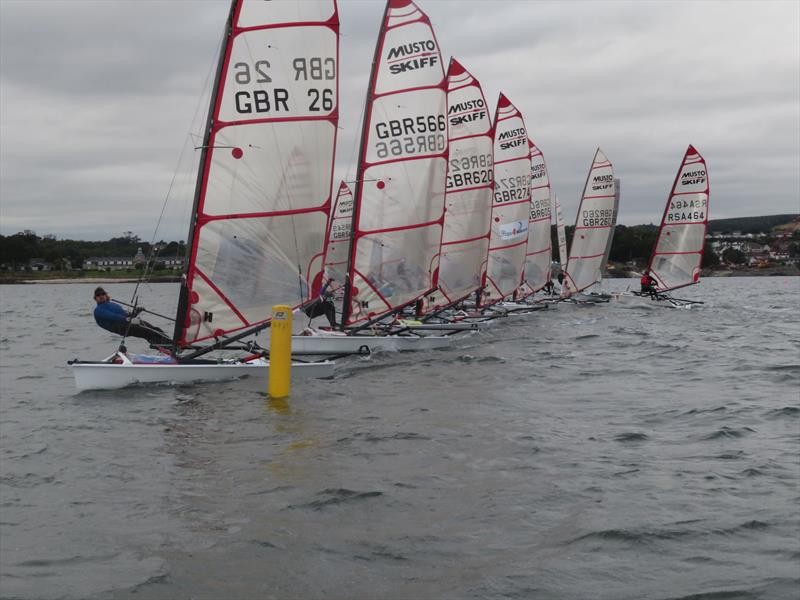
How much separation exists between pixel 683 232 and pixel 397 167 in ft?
73.9

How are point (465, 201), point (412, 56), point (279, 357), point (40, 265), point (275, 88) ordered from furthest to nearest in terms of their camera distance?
point (40, 265) < point (465, 201) < point (412, 56) < point (275, 88) < point (279, 357)

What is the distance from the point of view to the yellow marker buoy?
12.5m

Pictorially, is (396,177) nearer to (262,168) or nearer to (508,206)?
(262,168)

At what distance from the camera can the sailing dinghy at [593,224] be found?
40594mm

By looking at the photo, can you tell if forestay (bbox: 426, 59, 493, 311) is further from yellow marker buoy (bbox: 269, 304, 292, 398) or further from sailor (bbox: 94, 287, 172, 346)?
yellow marker buoy (bbox: 269, 304, 292, 398)

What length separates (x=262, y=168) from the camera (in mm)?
14492

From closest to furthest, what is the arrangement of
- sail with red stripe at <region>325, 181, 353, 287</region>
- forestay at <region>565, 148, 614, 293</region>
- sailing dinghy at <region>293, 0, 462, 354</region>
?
1. sailing dinghy at <region>293, 0, 462, 354</region>
2. sail with red stripe at <region>325, 181, 353, 287</region>
3. forestay at <region>565, 148, 614, 293</region>

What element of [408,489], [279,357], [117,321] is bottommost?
[408,489]

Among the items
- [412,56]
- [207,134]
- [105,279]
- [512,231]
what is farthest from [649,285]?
[105,279]

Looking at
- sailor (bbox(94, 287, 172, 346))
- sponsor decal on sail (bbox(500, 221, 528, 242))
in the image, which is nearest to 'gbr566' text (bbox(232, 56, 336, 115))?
sailor (bbox(94, 287, 172, 346))

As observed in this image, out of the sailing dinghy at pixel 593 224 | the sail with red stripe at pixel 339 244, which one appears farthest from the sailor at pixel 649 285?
the sail with red stripe at pixel 339 244

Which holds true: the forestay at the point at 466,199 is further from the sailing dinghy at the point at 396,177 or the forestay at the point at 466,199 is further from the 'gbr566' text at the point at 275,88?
the 'gbr566' text at the point at 275,88

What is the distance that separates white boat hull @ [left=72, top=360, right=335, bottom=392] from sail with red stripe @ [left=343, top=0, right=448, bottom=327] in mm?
5572

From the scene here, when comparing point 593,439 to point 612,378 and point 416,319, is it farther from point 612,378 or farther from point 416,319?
point 416,319
